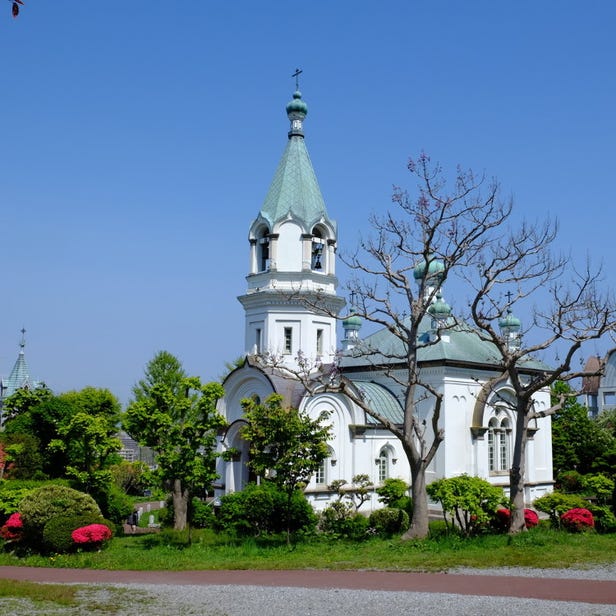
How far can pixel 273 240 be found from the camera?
2969 cm

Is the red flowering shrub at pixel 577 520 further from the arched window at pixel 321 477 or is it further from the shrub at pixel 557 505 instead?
the arched window at pixel 321 477

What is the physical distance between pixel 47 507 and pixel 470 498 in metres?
11.0

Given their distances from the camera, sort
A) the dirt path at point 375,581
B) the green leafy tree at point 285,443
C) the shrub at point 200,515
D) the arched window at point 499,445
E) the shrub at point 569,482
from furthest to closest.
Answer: the shrub at point 569,482 < the arched window at point 499,445 < the shrub at point 200,515 < the green leafy tree at point 285,443 < the dirt path at point 375,581

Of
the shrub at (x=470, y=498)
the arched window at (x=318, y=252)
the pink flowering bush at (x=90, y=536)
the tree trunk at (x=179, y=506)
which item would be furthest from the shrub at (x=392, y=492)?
the pink flowering bush at (x=90, y=536)

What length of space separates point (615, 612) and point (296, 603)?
485 centimetres

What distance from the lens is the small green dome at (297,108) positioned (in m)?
31.4

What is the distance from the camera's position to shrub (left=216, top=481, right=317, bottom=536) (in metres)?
22.8

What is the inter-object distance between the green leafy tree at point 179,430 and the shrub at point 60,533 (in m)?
2.53

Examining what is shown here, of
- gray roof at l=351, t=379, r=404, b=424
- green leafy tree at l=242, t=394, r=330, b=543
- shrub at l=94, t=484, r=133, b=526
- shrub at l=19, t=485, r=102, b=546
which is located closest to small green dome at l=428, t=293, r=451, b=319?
gray roof at l=351, t=379, r=404, b=424

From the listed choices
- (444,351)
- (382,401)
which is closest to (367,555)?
(382,401)

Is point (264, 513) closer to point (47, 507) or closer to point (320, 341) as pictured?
point (47, 507)

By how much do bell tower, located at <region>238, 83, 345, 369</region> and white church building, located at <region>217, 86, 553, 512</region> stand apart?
0.04 meters

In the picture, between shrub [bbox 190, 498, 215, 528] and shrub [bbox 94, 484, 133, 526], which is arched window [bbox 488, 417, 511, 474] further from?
shrub [bbox 94, 484, 133, 526]

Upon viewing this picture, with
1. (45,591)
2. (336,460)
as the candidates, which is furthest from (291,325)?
(45,591)
